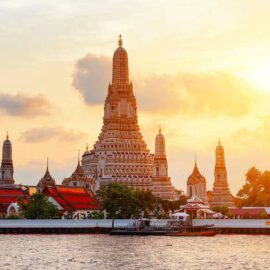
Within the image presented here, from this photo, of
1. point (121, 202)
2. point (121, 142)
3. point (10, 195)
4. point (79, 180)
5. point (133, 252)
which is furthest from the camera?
point (121, 142)

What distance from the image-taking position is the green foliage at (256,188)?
119938mm

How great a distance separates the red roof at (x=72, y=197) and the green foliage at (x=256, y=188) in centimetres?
2056

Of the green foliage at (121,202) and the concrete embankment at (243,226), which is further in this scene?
the green foliage at (121,202)

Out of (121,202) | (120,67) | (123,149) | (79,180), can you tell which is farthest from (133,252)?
(120,67)

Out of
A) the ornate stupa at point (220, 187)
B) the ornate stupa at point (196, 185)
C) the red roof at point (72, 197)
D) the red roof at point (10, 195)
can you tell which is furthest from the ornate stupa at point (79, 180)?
the ornate stupa at point (196, 185)

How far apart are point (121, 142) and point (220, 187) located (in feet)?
62.5

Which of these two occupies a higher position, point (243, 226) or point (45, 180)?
point (45, 180)

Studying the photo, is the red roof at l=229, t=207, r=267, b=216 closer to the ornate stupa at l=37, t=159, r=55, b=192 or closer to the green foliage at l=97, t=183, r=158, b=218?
the green foliage at l=97, t=183, r=158, b=218

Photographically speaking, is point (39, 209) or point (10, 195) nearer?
point (39, 209)

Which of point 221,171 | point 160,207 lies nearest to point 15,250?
point 160,207

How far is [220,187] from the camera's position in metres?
154

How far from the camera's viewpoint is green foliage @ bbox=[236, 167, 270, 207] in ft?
393

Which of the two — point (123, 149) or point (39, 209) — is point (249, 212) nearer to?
point (39, 209)

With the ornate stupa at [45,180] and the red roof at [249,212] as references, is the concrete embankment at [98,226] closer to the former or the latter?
the red roof at [249,212]
